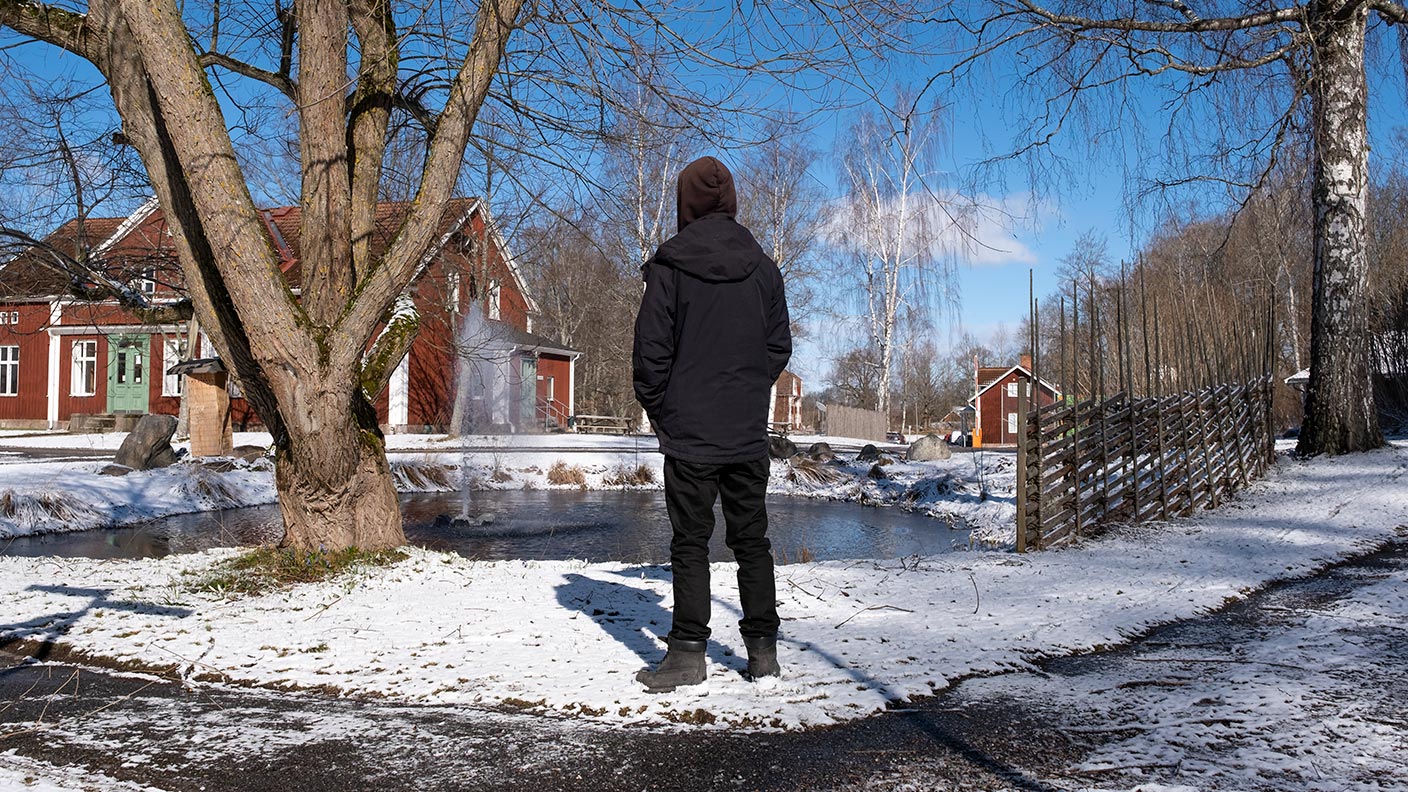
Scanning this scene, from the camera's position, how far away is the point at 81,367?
31.6 m

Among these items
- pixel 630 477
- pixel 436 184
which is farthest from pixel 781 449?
pixel 436 184

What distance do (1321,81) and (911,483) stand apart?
10.5m

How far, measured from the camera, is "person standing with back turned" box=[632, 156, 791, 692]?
335 centimetres

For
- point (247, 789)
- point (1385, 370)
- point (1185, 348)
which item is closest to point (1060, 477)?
point (1185, 348)

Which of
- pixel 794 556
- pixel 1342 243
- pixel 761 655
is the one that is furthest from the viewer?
pixel 1342 243

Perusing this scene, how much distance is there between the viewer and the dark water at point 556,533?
32.6 ft

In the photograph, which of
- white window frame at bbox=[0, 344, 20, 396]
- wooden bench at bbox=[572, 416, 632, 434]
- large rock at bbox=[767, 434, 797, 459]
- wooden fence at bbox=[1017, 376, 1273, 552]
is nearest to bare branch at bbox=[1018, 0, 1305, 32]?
wooden fence at bbox=[1017, 376, 1273, 552]

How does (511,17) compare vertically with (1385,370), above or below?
above

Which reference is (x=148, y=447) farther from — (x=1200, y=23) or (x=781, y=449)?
(x=1200, y=23)

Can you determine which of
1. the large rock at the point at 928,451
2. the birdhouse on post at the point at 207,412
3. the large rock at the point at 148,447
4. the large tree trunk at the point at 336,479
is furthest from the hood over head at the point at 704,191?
the large rock at the point at 928,451

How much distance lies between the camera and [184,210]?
5.50m

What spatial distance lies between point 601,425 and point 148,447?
80.0ft

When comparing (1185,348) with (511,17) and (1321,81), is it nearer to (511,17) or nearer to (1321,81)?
(1321,81)

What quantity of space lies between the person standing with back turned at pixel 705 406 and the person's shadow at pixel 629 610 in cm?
37
